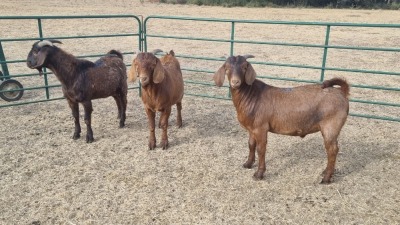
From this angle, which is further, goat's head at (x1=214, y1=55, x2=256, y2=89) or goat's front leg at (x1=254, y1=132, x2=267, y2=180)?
goat's front leg at (x1=254, y1=132, x2=267, y2=180)

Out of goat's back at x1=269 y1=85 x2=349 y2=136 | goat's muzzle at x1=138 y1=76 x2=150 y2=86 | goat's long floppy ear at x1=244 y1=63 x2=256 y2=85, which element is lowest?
goat's back at x1=269 y1=85 x2=349 y2=136

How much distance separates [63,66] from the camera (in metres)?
5.05

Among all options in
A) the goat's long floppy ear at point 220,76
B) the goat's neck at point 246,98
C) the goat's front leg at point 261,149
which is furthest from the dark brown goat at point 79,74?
the goat's front leg at point 261,149

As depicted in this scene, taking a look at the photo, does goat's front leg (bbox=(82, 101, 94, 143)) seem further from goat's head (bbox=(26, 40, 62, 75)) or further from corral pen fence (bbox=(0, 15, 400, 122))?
corral pen fence (bbox=(0, 15, 400, 122))

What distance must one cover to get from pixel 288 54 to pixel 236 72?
9.79 meters

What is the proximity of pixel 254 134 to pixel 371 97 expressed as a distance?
17.4 feet

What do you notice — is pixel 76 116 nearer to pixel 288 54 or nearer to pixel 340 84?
pixel 340 84

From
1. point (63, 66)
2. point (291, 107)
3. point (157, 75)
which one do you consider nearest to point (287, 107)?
point (291, 107)

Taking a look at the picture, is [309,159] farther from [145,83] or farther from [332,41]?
[332,41]

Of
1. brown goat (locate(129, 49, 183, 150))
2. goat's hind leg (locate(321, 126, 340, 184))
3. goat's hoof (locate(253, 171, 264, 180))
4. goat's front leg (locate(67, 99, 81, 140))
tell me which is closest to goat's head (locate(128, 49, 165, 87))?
brown goat (locate(129, 49, 183, 150))

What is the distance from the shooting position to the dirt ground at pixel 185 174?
12.2 ft

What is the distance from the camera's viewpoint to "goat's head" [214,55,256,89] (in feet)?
12.5

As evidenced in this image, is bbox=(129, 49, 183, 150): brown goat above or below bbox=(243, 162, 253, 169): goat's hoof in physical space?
above

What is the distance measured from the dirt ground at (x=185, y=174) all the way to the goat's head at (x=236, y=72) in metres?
1.35
